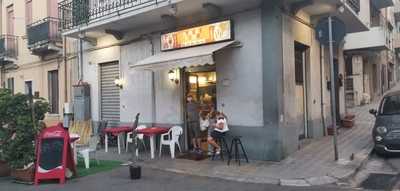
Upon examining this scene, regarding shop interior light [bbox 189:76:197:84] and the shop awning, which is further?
shop interior light [bbox 189:76:197:84]

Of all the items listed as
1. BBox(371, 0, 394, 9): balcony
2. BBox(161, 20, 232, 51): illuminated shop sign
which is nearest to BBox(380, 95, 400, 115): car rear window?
BBox(161, 20, 232, 51): illuminated shop sign

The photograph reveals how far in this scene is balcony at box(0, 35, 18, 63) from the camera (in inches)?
856

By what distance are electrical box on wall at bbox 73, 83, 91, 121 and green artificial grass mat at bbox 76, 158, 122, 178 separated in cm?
416

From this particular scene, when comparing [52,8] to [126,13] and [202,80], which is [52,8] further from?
[202,80]

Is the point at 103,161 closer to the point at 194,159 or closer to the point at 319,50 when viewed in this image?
the point at 194,159

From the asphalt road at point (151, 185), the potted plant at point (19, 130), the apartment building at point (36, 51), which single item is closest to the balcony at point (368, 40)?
the apartment building at point (36, 51)

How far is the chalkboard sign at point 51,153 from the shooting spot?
9.57 m

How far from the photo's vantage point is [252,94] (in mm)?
11000

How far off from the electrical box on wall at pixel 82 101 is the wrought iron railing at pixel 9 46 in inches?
291

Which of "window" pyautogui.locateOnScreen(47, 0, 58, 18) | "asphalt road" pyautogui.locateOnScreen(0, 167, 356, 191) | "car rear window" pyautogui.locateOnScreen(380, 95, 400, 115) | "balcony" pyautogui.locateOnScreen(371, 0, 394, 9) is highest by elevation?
"balcony" pyautogui.locateOnScreen(371, 0, 394, 9)

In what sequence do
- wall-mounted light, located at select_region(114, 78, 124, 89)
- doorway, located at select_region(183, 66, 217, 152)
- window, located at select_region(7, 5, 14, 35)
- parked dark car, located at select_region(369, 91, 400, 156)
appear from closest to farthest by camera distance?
parked dark car, located at select_region(369, 91, 400, 156)
doorway, located at select_region(183, 66, 217, 152)
wall-mounted light, located at select_region(114, 78, 124, 89)
window, located at select_region(7, 5, 14, 35)

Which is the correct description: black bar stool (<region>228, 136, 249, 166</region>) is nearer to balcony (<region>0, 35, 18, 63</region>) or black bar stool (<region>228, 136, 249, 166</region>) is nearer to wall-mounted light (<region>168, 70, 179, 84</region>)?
wall-mounted light (<region>168, 70, 179, 84</region>)

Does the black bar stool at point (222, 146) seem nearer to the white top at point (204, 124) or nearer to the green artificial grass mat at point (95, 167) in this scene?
the white top at point (204, 124)

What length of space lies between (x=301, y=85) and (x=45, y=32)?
10.9 meters
